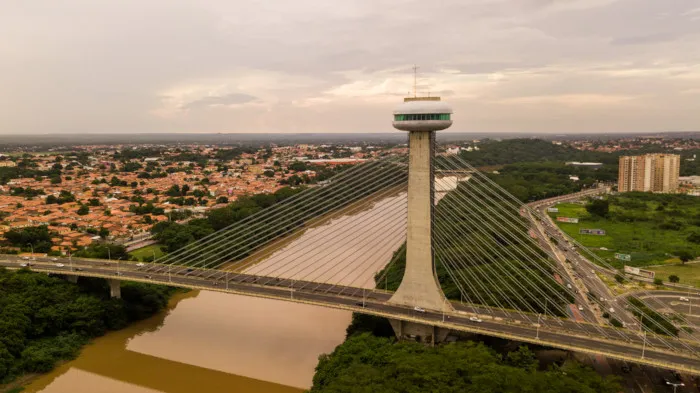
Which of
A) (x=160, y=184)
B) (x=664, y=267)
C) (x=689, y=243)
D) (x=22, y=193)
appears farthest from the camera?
(x=160, y=184)

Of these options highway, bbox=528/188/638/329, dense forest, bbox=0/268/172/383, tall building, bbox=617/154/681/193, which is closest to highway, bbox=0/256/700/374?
dense forest, bbox=0/268/172/383

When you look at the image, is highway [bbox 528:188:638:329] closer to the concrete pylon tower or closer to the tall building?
the concrete pylon tower

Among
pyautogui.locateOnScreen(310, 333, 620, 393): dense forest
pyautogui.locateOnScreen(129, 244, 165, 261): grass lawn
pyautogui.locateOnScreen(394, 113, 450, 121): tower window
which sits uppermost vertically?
pyautogui.locateOnScreen(394, 113, 450, 121): tower window

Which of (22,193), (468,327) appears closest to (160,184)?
(22,193)

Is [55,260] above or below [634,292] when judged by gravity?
above

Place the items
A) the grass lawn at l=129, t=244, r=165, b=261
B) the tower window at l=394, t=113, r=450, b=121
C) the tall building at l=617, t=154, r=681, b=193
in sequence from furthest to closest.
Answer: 1. the tall building at l=617, t=154, r=681, b=193
2. the grass lawn at l=129, t=244, r=165, b=261
3. the tower window at l=394, t=113, r=450, b=121

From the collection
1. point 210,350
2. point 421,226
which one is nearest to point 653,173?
point 421,226

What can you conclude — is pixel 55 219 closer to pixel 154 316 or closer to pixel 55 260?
pixel 55 260
